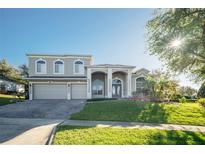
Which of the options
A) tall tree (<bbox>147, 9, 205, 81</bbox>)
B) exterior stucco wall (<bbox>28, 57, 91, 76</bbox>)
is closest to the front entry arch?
exterior stucco wall (<bbox>28, 57, 91, 76</bbox>)

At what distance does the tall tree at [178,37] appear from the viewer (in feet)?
32.5

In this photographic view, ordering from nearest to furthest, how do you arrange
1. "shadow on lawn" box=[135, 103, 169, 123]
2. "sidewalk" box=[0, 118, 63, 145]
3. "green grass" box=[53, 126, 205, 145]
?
"sidewalk" box=[0, 118, 63, 145], "green grass" box=[53, 126, 205, 145], "shadow on lawn" box=[135, 103, 169, 123]


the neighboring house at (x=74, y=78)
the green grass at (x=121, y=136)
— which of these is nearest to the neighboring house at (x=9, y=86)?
the neighboring house at (x=74, y=78)

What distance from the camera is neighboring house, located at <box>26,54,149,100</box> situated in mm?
19312

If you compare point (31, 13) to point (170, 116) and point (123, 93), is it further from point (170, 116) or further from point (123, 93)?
point (123, 93)

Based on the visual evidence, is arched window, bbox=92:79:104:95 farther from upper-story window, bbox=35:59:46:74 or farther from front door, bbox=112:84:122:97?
upper-story window, bbox=35:59:46:74

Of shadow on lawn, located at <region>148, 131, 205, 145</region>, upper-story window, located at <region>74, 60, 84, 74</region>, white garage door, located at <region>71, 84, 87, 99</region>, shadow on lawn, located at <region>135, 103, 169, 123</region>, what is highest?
upper-story window, located at <region>74, 60, 84, 74</region>

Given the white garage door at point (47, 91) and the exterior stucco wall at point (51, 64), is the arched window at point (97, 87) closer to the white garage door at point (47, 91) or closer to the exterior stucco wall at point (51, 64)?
the exterior stucco wall at point (51, 64)

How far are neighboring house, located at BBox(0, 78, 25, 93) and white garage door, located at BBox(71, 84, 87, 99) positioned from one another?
10288mm

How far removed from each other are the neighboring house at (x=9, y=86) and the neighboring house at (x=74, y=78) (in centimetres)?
715

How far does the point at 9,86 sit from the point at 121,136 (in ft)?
81.8

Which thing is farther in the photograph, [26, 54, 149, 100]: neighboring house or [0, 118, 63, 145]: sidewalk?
[26, 54, 149, 100]: neighboring house

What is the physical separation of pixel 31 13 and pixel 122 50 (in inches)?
180
